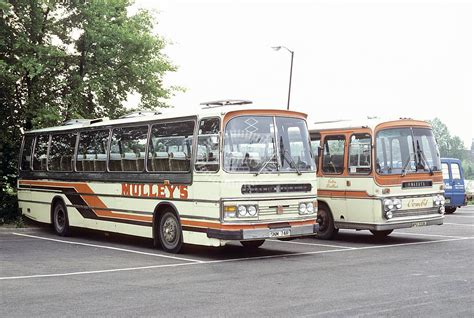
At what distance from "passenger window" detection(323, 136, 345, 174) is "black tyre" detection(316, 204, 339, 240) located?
95cm

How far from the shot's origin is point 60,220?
1933cm

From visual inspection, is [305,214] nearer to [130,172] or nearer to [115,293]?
[130,172]

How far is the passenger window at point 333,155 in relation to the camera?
17234mm

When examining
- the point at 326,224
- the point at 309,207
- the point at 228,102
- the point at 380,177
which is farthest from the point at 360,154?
the point at 228,102

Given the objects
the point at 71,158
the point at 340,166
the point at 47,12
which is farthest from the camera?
the point at 47,12

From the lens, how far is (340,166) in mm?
17219

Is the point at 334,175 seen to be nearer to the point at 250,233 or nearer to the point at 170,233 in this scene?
the point at 170,233

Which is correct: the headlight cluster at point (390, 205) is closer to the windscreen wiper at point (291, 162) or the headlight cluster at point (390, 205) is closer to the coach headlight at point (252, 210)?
the windscreen wiper at point (291, 162)

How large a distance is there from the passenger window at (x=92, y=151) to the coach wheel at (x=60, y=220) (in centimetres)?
142

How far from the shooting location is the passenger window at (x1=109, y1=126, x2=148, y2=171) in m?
15.8

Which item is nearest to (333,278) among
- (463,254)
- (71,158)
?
(463,254)

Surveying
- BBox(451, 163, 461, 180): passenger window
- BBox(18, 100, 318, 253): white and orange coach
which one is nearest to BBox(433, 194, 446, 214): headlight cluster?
BBox(18, 100, 318, 253): white and orange coach

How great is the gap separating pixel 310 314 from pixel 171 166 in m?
7.18

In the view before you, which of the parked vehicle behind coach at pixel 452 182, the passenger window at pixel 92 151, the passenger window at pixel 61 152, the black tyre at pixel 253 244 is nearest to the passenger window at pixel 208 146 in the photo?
the black tyre at pixel 253 244
